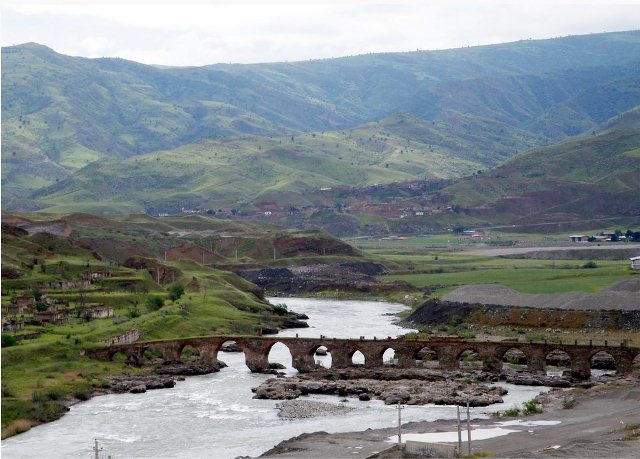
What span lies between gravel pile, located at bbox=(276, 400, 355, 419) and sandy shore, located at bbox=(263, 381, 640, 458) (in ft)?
29.5

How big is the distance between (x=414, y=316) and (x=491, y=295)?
9.53m

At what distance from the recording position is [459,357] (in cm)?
11088

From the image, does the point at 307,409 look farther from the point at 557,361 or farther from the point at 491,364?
the point at 557,361

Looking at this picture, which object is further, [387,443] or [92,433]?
[92,433]

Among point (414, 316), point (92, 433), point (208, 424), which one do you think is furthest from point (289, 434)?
point (414, 316)

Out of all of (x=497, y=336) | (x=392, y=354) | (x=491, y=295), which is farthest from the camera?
(x=491, y=295)

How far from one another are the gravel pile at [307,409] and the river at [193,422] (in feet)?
2.46

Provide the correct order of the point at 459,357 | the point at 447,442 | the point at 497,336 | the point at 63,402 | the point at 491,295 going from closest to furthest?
the point at 447,442 → the point at 63,402 → the point at 459,357 → the point at 497,336 → the point at 491,295

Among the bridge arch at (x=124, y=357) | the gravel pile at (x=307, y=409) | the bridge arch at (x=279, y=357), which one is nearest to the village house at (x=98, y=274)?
the bridge arch at (x=279, y=357)

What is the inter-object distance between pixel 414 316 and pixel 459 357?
136ft

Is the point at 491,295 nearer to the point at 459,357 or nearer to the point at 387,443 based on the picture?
the point at 459,357

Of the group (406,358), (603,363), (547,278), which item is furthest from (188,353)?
(547,278)

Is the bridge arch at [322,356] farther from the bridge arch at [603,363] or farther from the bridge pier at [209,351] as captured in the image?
the bridge arch at [603,363]

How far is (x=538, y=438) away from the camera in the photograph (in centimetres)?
7194
